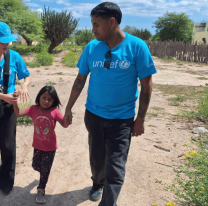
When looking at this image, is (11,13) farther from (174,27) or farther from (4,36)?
(174,27)

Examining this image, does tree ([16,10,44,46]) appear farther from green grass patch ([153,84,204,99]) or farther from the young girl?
the young girl

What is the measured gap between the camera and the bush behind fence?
19502 mm

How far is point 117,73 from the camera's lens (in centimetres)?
217

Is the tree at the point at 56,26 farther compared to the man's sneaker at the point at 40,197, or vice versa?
the tree at the point at 56,26

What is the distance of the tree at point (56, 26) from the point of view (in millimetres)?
21141

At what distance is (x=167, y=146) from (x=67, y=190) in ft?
6.42

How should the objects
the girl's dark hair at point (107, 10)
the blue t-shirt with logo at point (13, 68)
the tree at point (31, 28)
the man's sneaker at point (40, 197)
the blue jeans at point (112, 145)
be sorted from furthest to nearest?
the tree at point (31, 28)
the man's sneaker at point (40, 197)
the blue t-shirt with logo at point (13, 68)
the blue jeans at point (112, 145)
the girl's dark hair at point (107, 10)

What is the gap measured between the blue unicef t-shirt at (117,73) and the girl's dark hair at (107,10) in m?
0.22

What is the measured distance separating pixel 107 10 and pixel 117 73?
53 cm

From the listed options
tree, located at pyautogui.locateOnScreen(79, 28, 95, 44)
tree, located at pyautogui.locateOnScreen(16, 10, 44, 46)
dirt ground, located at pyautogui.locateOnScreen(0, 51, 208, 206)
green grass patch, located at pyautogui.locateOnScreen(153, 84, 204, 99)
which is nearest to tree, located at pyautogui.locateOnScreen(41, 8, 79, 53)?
tree, located at pyautogui.locateOnScreen(16, 10, 44, 46)

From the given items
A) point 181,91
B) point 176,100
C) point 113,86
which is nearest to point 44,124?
point 113,86

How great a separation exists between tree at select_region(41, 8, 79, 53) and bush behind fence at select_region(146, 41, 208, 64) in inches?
318

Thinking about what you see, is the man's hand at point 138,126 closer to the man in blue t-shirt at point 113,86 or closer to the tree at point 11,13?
the man in blue t-shirt at point 113,86

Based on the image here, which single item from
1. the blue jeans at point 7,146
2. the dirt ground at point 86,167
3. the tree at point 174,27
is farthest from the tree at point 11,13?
the tree at point 174,27
